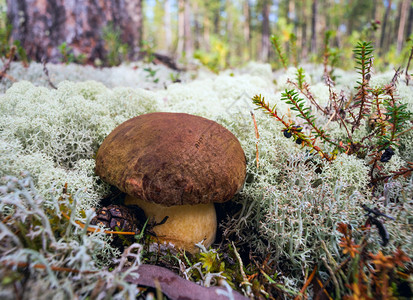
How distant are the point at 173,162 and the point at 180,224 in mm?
390

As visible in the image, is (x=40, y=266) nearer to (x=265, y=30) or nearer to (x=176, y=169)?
(x=176, y=169)

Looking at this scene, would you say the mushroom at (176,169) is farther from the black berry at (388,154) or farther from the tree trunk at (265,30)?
the tree trunk at (265,30)

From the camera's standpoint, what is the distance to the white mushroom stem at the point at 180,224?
1.35 m

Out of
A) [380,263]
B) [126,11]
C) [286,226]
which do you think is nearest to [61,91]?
[286,226]

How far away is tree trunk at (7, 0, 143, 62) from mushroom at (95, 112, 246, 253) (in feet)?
7.88

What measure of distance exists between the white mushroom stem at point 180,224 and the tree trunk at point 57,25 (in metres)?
2.73

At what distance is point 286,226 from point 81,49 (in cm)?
326

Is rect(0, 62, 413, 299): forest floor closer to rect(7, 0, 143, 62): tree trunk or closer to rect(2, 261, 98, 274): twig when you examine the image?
rect(2, 261, 98, 274): twig

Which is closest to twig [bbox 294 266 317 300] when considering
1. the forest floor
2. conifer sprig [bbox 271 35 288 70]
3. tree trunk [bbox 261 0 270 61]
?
the forest floor

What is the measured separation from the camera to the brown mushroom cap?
1177 mm

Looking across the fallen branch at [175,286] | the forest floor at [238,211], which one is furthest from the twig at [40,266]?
the fallen branch at [175,286]

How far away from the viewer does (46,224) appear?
35.0 inches

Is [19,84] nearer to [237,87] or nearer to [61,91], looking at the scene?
[61,91]

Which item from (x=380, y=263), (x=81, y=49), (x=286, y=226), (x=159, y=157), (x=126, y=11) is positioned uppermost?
(x=126, y=11)
